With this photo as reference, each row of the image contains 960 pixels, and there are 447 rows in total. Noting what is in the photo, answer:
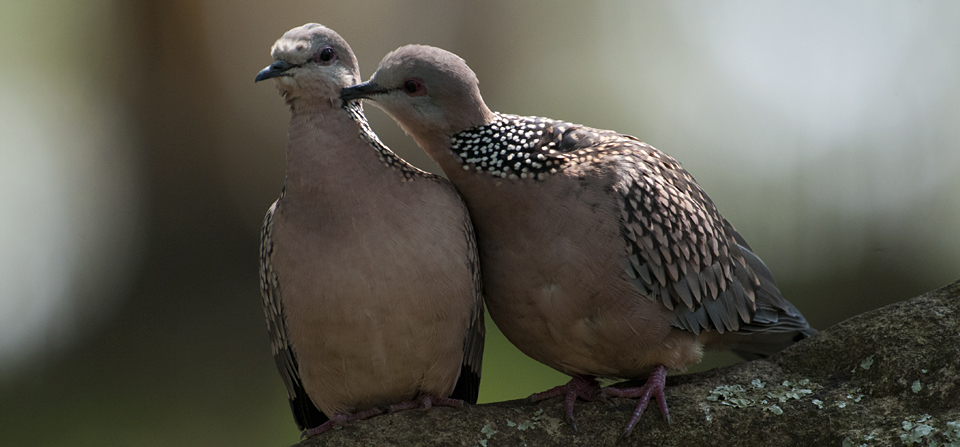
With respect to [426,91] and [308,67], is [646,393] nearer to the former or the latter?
[426,91]

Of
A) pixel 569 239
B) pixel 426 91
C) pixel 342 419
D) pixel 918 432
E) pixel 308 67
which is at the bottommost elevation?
pixel 918 432

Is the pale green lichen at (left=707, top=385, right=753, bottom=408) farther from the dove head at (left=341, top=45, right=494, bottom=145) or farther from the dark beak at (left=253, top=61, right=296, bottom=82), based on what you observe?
the dark beak at (left=253, top=61, right=296, bottom=82)

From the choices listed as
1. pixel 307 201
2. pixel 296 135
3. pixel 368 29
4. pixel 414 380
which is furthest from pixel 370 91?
pixel 368 29

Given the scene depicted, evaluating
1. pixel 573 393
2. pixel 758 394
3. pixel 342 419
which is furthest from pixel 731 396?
pixel 342 419

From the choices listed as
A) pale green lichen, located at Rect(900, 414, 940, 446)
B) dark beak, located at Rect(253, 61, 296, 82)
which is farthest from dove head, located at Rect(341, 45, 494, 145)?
pale green lichen, located at Rect(900, 414, 940, 446)

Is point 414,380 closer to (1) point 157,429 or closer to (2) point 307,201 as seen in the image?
(2) point 307,201

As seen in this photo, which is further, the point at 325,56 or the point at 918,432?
the point at 325,56

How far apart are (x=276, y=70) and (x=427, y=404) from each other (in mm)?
1309

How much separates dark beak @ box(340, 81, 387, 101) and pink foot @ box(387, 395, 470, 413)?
1.13 meters

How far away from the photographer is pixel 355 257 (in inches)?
92.9

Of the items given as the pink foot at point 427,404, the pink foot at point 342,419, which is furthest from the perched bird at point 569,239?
the pink foot at point 342,419

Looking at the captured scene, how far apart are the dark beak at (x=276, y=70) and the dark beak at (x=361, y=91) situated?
21 centimetres

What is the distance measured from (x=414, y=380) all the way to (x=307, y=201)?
0.76 m

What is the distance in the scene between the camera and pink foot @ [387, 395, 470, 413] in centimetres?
253
